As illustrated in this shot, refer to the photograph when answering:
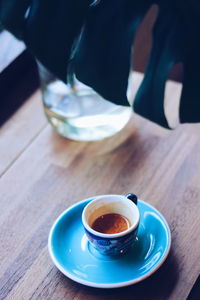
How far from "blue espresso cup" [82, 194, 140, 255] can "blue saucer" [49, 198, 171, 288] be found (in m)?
0.03

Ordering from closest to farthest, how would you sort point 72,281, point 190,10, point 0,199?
point 190,10
point 72,281
point 0,199

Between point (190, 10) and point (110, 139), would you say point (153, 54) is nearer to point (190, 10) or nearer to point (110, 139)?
point (190, 10)

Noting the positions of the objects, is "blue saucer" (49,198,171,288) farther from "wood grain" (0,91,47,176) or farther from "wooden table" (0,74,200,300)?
"wood grain" (0,91,47,176)

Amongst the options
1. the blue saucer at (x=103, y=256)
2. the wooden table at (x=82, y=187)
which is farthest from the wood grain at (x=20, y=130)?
the blue saucer at (x=103, y=256)

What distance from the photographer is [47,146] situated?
992mm

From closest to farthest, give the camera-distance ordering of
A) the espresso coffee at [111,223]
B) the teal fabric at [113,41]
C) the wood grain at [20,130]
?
the teal fabric at [113,41] → the espresso coffee at [111,223] → the wood grain at [20,130]

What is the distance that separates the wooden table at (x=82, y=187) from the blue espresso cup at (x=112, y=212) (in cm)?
6

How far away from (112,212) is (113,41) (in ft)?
0.90

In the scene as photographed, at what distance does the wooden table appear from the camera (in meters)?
0.74

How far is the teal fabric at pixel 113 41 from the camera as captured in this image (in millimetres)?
639

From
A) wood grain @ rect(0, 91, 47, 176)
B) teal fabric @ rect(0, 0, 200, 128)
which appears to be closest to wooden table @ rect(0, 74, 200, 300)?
wood grain @ rect(0, 91, 47, 176)

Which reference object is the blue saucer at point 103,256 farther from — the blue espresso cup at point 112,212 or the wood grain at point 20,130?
the wood grain at point 20,130

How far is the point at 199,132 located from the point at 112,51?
1.22ft

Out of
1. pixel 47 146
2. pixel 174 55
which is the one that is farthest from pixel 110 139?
pixel 174 55
